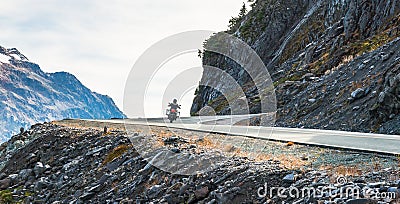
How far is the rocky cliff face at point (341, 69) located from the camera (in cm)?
1900

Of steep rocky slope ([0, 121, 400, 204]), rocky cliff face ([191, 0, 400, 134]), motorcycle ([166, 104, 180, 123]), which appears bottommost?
steep rocky slope ([0, 121, 400, 204])

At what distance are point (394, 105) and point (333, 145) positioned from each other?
286 inches

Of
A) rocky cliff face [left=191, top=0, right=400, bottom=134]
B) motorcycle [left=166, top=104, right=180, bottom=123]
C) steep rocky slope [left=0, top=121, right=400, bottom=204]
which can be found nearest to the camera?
steep rocky slope [left=0, top=121, right=400, bottom=204]

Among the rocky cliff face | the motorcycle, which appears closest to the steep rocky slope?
the motorcycle

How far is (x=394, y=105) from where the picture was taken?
17.4 metres

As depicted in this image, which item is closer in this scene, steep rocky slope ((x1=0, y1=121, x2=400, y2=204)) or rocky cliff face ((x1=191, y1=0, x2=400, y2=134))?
steep rocky slope ((x1=0, y1=121, x2=400, y2=204))

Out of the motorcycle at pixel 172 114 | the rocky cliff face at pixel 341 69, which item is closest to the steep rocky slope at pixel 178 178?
the motorcycle at pixel 172 114

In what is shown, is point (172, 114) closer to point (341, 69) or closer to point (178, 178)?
point (341, 69)

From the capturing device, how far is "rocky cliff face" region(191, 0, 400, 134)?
19000 millimetres

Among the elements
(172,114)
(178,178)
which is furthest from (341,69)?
(178,178)

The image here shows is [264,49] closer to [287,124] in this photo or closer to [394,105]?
[287,124]

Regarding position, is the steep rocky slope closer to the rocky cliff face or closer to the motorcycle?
the motorcycle

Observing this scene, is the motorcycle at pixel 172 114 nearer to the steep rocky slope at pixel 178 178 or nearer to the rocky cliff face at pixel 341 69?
the rocky cliff face at pixel 341 69

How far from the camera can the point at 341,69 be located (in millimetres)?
26234
